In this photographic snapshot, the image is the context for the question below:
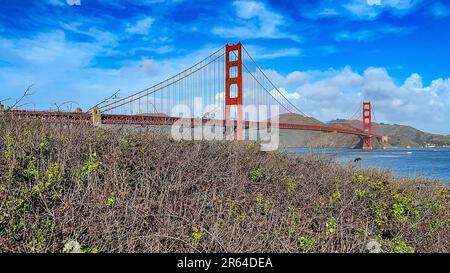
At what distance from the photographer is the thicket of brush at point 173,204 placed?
12.9 feet

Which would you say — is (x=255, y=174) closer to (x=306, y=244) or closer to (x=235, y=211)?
(x=235, y=211)

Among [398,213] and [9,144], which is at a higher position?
[9,144]

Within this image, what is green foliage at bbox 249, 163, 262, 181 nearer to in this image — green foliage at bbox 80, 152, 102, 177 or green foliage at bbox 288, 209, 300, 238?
green foliage at bbox 288, 209, 300, 238

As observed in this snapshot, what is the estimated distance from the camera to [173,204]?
502 centimetres

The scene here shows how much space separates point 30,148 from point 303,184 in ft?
17.8

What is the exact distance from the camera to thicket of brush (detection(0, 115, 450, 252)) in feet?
12.9

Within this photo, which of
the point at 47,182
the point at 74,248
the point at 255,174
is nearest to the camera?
the point at 74,248

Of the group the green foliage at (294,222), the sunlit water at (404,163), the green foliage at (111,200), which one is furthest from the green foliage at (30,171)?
the sunlit water at (404,163)

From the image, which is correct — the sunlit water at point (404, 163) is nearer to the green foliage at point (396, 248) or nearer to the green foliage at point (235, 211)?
the green foliage at point (396, 248)

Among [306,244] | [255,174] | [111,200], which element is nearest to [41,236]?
[111,200]

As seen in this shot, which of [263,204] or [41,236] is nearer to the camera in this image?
[41,236]

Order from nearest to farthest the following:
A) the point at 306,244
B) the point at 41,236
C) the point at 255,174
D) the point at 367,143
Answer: the point at 41,236, the point at 306,244, the point at 255,174, the point at 367,143
